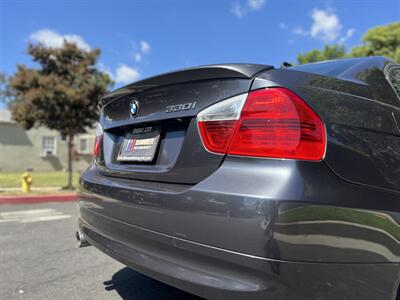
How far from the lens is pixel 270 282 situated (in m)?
1.38

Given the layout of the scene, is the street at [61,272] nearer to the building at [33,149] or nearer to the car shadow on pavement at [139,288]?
the car shadow on pavement at [139,288]

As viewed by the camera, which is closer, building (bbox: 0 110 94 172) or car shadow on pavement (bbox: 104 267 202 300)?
car shadow on pavement (bbox: 104 267 202 300)

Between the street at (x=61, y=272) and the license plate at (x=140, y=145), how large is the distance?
1136mm

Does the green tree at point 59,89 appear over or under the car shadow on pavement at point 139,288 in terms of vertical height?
over

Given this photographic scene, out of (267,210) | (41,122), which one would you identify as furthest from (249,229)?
(41,122)

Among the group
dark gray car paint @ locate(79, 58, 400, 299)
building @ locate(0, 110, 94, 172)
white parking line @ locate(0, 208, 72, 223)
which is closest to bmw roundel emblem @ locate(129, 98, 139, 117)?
dark gray car paint @ locate(79, 58, 400, 299)

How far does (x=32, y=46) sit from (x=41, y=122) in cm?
271

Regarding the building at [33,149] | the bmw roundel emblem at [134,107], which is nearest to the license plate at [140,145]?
the bmw roundel emblem at [134,107]

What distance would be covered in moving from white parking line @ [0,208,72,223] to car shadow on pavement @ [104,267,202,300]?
389 centimetres

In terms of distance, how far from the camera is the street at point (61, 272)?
2.79 metres

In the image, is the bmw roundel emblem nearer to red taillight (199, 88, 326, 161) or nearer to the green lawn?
red taillight (199, 88, 326, 161)

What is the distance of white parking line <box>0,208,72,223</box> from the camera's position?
21.2 feet

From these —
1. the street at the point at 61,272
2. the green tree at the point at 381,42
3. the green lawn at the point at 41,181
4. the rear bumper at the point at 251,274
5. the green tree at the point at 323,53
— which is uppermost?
the green tree at the point at 323,53

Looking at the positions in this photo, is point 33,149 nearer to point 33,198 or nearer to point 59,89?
point 59,89
